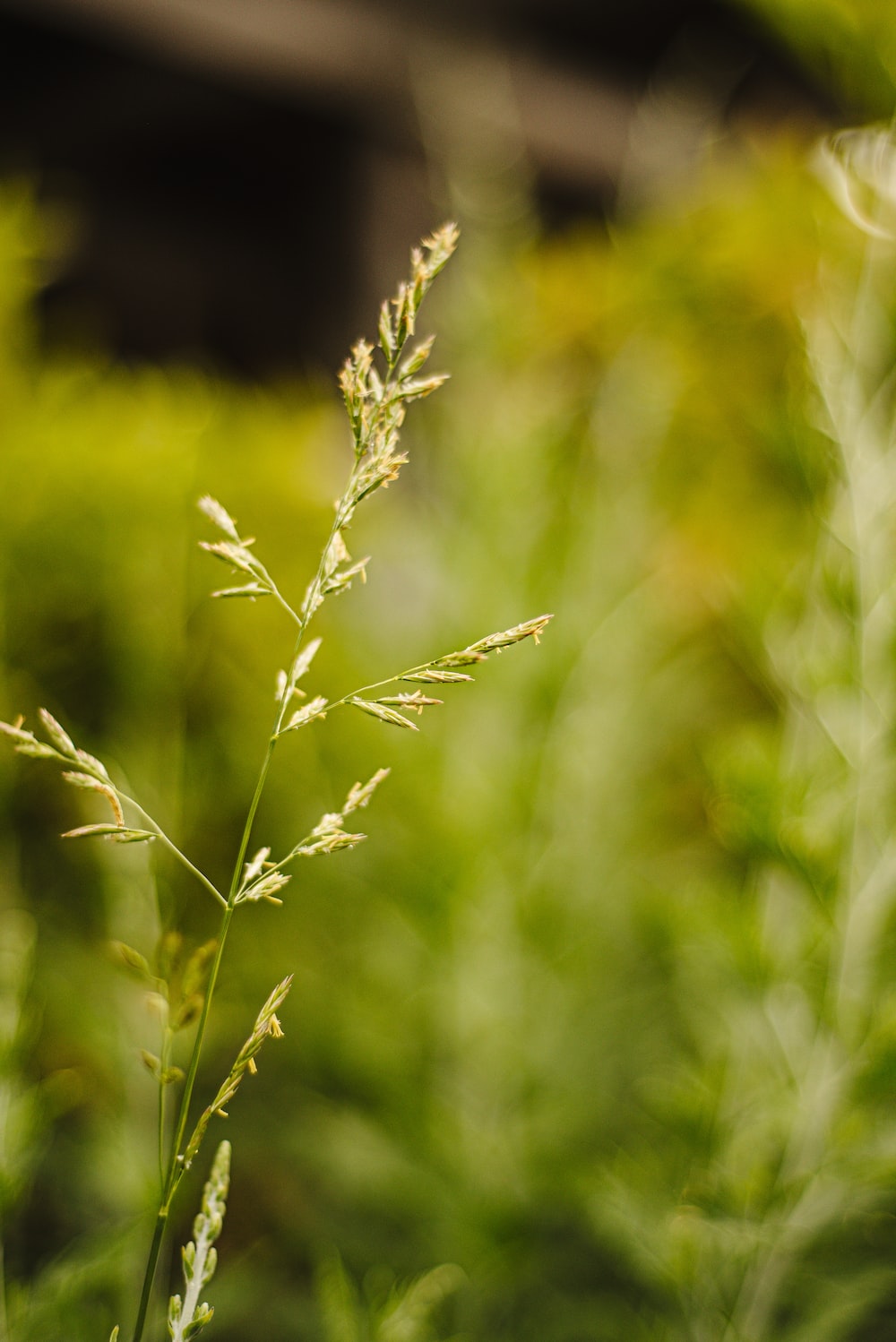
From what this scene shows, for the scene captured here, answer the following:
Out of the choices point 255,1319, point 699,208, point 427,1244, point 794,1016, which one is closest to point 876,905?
point 794,1016

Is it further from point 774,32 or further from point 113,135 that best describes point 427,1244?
point 113,135

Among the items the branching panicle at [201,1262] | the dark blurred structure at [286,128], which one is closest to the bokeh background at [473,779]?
the branching panicle at [201,1262]

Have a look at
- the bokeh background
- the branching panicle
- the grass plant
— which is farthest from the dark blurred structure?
the branching panicle

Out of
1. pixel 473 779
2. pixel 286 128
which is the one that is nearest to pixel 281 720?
pixel 473 779

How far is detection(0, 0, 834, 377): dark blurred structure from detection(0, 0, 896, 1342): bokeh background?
27.2 inches

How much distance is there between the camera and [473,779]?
98cm

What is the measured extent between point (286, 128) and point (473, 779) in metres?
2.65

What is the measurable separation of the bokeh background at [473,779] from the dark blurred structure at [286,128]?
0.69 m

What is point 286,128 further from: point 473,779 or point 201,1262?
point 201,1262

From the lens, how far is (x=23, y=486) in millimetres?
868

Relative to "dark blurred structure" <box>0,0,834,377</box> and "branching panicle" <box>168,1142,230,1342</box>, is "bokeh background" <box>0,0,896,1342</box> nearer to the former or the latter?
"branching panicle" <box>168,1142,230,1342</box>

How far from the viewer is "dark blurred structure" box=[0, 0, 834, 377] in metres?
2.19

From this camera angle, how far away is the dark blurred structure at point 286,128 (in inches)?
86.2

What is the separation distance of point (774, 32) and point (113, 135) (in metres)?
2.76
